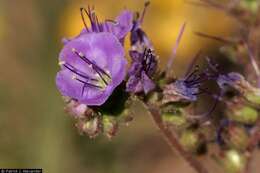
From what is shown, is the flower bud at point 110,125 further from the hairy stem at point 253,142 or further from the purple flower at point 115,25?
the hairy stem at point 253,142

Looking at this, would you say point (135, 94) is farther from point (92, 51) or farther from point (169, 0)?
point (169, 0)

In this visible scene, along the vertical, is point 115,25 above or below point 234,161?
above

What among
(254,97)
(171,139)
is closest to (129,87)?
(171,139)

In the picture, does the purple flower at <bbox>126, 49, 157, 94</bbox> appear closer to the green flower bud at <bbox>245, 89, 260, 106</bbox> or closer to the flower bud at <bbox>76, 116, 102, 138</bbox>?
the flower bud at <bbox>76, 116, 102, 138</bbox>

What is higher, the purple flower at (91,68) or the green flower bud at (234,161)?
the purple flower at (91,68)

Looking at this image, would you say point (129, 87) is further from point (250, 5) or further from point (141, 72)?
point (250, 5)

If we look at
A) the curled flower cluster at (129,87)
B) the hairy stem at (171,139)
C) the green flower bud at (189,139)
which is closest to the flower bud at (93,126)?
the curled flower cluster at (129,87)
